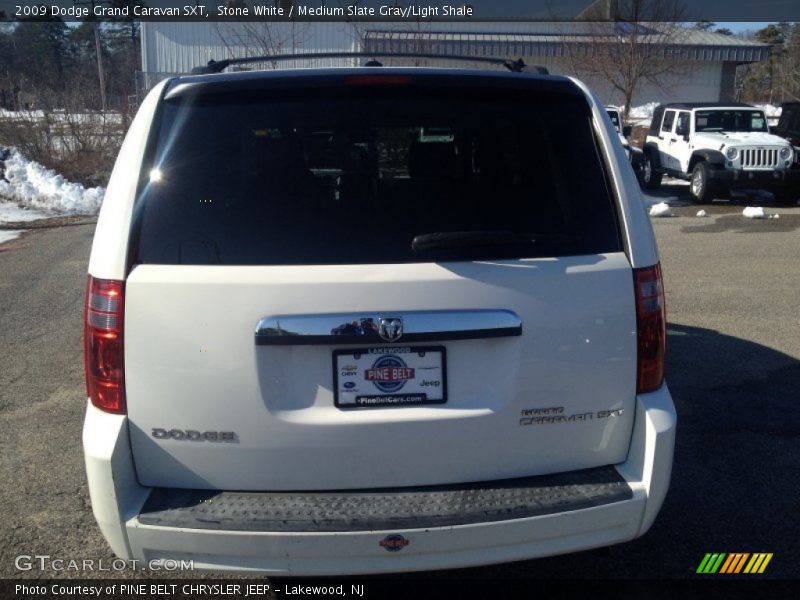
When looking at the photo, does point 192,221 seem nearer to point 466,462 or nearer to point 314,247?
point 314,247

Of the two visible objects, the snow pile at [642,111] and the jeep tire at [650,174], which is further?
the snow pile at [642,111]

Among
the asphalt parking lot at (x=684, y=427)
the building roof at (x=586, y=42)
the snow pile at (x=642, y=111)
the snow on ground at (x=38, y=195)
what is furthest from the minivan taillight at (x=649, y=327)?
the snow pile at (x=642, y=111)

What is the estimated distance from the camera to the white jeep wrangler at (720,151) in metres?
16.4

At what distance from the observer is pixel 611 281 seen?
9.16 feet

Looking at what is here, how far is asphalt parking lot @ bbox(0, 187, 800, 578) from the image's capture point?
3.68m

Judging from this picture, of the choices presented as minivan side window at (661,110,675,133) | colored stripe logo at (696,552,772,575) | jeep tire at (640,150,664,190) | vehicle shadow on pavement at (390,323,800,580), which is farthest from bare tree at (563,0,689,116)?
colored stripe logo at (696,552,772,575)

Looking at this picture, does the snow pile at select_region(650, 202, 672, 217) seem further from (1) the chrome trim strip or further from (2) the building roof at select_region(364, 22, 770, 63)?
(1) the chrome trim strip

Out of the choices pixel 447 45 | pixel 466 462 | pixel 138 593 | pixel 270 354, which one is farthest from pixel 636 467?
pixel 447 45

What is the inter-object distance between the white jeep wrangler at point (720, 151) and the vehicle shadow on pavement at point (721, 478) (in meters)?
10.9

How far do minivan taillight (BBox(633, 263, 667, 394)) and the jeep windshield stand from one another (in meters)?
16.3

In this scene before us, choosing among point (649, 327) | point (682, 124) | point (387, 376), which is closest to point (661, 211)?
point (682, 124)

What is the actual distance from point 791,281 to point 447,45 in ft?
64.5

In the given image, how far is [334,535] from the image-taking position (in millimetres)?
2635

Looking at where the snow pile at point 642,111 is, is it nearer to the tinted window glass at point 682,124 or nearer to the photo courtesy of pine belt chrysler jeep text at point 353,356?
the tinted window glass at point 682,124
